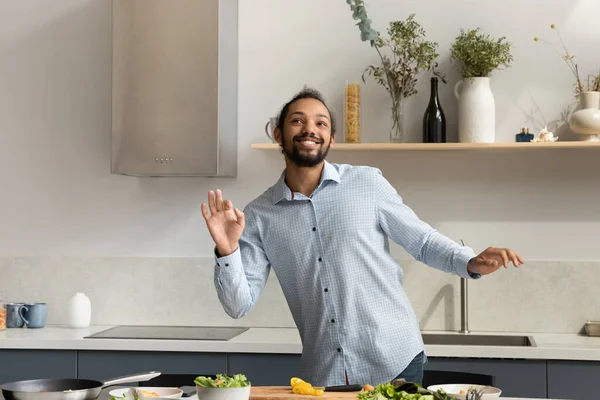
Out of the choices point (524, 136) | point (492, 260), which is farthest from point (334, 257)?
point (524, 136)

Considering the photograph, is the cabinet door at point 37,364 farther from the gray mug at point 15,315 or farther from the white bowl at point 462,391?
the white bowl at point 462,391

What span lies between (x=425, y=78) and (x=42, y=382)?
2.43 m

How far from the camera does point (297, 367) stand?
10.9 feet

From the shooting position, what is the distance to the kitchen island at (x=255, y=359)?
321 centimetres

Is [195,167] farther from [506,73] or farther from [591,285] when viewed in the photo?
[591,285]

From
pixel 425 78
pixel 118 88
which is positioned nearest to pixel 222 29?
pixel 118 88

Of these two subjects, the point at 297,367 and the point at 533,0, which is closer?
the point at 297,367

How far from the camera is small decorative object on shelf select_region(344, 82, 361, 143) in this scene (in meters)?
3.72

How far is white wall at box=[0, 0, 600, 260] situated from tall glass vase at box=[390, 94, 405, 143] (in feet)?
0.41

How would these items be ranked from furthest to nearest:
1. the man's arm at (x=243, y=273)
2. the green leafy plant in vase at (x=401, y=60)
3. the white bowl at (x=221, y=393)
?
the green leafy plant in vase at (x=401, y=60) → the man's arm at (x=243, y=273) → the white bowl at (x=221, y=393)

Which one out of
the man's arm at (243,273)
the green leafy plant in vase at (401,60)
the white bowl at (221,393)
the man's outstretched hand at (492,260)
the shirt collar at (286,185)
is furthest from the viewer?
the green leafy plant in vase at (401,60)

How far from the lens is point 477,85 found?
11.9 ft

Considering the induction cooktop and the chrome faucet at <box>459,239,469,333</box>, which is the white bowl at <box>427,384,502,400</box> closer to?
the induction cooktop

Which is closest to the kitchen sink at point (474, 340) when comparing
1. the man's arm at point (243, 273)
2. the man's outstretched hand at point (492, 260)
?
the man's arm at point (243, 273)
